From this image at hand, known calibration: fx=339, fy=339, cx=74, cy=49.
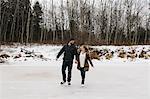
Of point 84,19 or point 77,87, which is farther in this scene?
point 84,19

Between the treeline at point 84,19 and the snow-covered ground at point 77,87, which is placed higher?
the treeline at point 84,19

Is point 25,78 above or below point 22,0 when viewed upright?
below

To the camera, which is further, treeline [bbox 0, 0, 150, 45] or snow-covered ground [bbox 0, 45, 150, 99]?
treeline [bbox 0, 0, 150, 45]

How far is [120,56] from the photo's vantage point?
923 inches

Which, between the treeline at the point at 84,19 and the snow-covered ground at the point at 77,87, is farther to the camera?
the treeline at the point at 84,19

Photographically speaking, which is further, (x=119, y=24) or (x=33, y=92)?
(x=119, y=24)

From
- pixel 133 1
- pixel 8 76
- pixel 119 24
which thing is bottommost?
pixel 8 76

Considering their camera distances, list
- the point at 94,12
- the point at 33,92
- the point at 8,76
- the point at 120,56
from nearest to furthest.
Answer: the point at 33,92, the point at 8,76, the point at 120,56, the point at 94,12

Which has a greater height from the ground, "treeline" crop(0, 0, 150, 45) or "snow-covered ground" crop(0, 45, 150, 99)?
"treeline" crop(0, 0, 150, 45)

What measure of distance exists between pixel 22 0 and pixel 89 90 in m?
42.0

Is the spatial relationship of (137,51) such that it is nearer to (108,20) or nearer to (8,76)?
(8,76)

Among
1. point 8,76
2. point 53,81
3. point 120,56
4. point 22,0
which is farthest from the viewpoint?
point 22,0

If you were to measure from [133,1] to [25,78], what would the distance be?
4772 cm

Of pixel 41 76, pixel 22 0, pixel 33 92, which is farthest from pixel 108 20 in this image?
pixel 33 92
